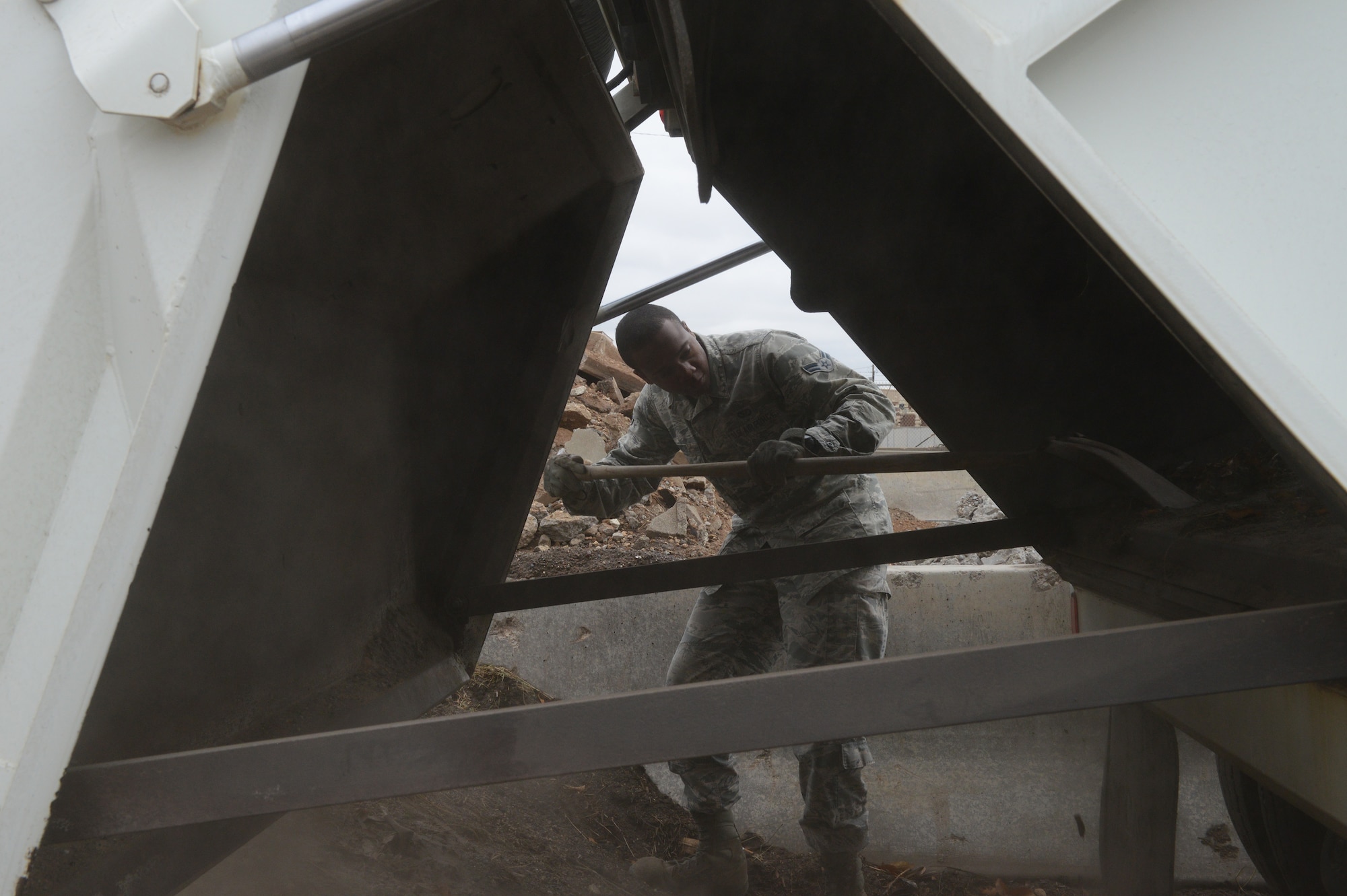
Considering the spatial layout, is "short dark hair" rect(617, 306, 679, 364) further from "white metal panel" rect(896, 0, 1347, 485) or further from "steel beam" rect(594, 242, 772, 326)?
"white metal panel" rect(896, 0, 1347, 485)

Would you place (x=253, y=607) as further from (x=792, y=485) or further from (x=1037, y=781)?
(x=1037, y=781)

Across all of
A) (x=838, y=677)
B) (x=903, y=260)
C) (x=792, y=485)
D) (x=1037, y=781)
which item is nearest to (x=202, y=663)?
(x=838, y=677)

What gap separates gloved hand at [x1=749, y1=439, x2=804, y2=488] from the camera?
230cm

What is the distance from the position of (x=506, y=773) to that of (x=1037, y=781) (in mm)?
2835

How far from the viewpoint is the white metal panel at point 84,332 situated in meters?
0.83

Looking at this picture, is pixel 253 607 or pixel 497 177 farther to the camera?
pixel 497 177

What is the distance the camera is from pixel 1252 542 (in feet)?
4.25

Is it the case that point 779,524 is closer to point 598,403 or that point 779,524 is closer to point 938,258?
point 938,258

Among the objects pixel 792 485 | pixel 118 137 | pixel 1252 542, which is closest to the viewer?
pixel 118 137

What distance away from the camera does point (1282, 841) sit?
1.79 metres

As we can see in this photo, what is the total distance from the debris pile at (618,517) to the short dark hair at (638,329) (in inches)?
54.2

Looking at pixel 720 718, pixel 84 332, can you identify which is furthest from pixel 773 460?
pixel 84 332

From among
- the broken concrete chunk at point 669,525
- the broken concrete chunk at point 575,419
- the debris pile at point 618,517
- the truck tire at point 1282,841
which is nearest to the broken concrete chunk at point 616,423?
the debris pile at point 618,517

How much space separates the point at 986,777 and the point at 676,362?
1.99 m
